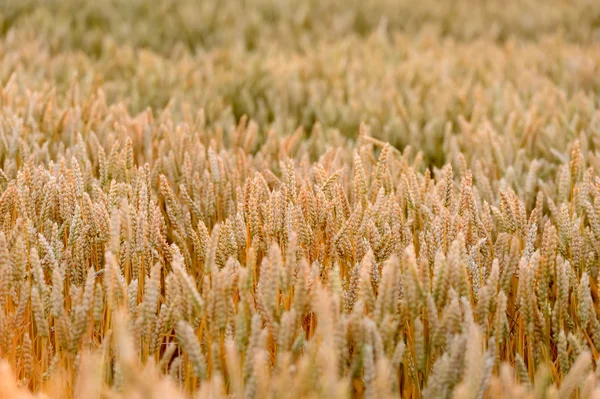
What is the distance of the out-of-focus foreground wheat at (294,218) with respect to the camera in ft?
4.02

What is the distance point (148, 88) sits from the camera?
11.6 ft

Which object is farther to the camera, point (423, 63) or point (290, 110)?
point (423, 63)

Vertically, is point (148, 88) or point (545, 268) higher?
point (545, 268)

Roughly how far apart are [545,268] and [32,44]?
367cm

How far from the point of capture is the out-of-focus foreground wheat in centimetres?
122

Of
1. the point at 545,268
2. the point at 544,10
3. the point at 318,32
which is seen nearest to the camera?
the point at 545,268

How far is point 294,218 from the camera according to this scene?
1582 mm

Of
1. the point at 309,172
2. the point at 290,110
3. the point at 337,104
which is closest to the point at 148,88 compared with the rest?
the point at 290,110

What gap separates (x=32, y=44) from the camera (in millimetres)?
4148

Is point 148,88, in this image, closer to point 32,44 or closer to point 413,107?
point 32,44

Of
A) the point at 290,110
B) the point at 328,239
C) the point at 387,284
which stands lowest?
the point at 290,110

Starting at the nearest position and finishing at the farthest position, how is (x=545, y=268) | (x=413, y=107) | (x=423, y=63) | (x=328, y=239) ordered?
(x=545, y=268), (x=328, y=239), (x=413, y=107), (x=423, y=63)

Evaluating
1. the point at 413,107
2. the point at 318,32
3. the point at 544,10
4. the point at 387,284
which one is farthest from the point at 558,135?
the point at 544,10

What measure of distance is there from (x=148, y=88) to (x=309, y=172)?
162 cm
